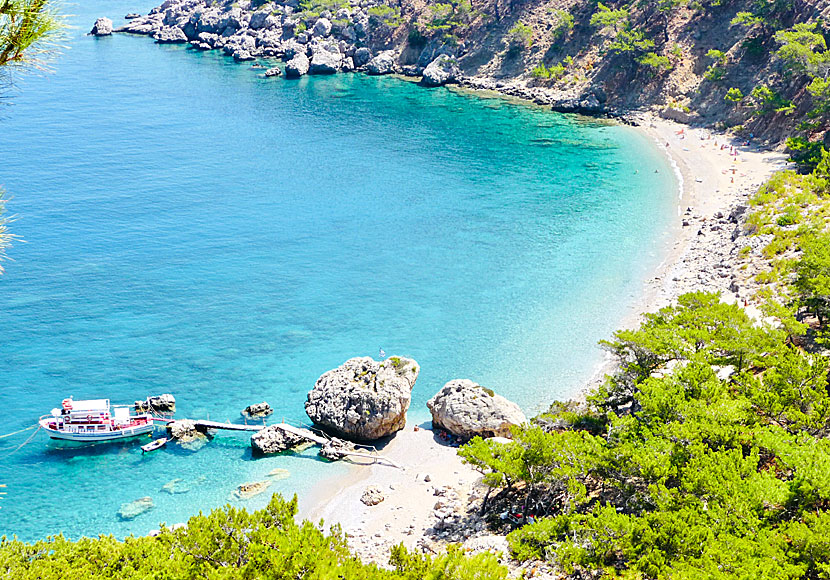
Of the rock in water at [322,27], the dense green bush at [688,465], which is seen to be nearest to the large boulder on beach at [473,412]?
the dense green bush at [688,465]

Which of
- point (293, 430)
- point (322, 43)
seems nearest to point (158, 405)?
point (293, 430)

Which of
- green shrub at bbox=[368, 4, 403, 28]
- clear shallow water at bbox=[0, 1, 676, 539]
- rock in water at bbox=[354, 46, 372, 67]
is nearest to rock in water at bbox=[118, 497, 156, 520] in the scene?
clear shallow water at bbox=[0, 1, 676, 539]

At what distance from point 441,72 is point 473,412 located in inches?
3699

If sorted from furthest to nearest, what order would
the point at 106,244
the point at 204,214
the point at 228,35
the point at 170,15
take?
the point at 170,15 → the point at 228,35 → the point at 204,214 → the point at 106,244

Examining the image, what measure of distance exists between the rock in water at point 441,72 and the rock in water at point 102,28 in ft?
300

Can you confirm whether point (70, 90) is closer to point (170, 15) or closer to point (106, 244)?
point (170, 15)

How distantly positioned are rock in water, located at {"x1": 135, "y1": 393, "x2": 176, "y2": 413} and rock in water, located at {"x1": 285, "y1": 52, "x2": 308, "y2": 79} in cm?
10070

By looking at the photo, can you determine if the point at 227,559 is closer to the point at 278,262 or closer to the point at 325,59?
the point at 278,262

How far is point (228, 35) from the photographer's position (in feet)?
520

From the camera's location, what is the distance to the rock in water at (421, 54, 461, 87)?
122 meters

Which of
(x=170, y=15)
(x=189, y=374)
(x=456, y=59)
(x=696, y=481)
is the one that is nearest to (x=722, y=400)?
(x=696, y=481)

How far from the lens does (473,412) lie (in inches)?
1623

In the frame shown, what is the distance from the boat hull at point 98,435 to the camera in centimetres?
4166

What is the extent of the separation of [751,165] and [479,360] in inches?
1932
